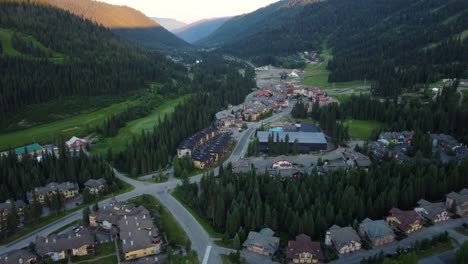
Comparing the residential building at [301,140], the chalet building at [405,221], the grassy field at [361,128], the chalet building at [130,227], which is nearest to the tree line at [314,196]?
the chalet building at [405,221]

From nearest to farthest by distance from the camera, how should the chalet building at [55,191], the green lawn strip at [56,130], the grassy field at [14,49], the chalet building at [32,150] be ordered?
the chalet building at [55,191] < the chalet building at [32,150] < the green lawn strip at [56,130] < the grassy field at [14,49]

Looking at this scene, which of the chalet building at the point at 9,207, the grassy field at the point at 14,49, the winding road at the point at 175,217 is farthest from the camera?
the grassy field at the point at 14,49

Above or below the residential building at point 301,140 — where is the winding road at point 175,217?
below

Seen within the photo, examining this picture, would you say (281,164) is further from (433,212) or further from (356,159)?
(433,212)

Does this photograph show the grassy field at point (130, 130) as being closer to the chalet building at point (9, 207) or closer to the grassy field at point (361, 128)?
the chalet building at point (9, 207)

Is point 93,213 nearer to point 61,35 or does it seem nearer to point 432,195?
point 432,195

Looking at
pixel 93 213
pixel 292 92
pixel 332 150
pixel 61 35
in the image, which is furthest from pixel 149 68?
pixel 93 213
